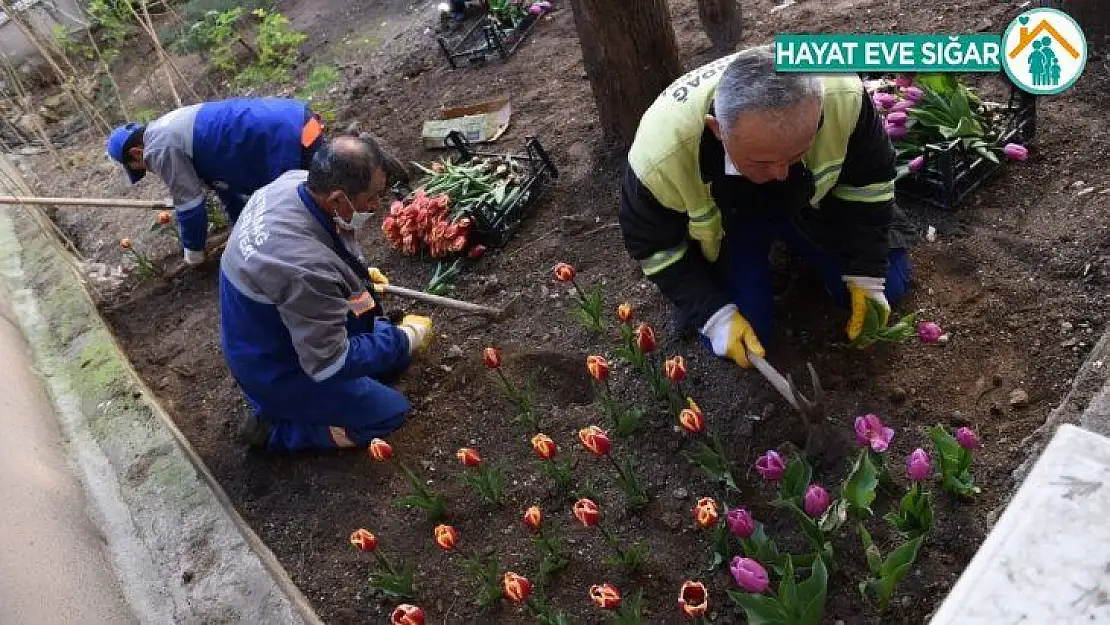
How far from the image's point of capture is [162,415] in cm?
381

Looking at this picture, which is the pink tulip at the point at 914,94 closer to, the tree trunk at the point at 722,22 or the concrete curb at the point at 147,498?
the tree trunk at the point at 722,22

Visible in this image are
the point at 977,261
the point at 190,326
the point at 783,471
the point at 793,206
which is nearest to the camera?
the point at 783,471

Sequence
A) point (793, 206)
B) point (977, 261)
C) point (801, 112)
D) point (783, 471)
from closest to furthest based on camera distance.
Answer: point (801, 112), point (783, 471), point (793, 206), point (977, 261)

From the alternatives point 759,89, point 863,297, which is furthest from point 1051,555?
point 863,297

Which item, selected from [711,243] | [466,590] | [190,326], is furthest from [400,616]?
[190,326]

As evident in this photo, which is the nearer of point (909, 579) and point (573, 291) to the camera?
point (909, 579)

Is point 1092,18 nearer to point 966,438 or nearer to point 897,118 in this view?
point 897,118

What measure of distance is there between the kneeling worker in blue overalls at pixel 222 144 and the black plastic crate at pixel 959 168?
9.83 ft

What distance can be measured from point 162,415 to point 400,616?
2.21 metres

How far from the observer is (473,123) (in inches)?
201

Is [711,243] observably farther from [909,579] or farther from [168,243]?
[168,243]

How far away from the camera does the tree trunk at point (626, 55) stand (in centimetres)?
394

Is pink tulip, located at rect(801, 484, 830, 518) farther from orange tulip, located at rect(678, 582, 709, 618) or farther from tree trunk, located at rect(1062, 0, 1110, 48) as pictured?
tree trunk, located at rect(1062, 0, 1110, 48)

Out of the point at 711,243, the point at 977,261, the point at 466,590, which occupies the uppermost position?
the point at 711,243
